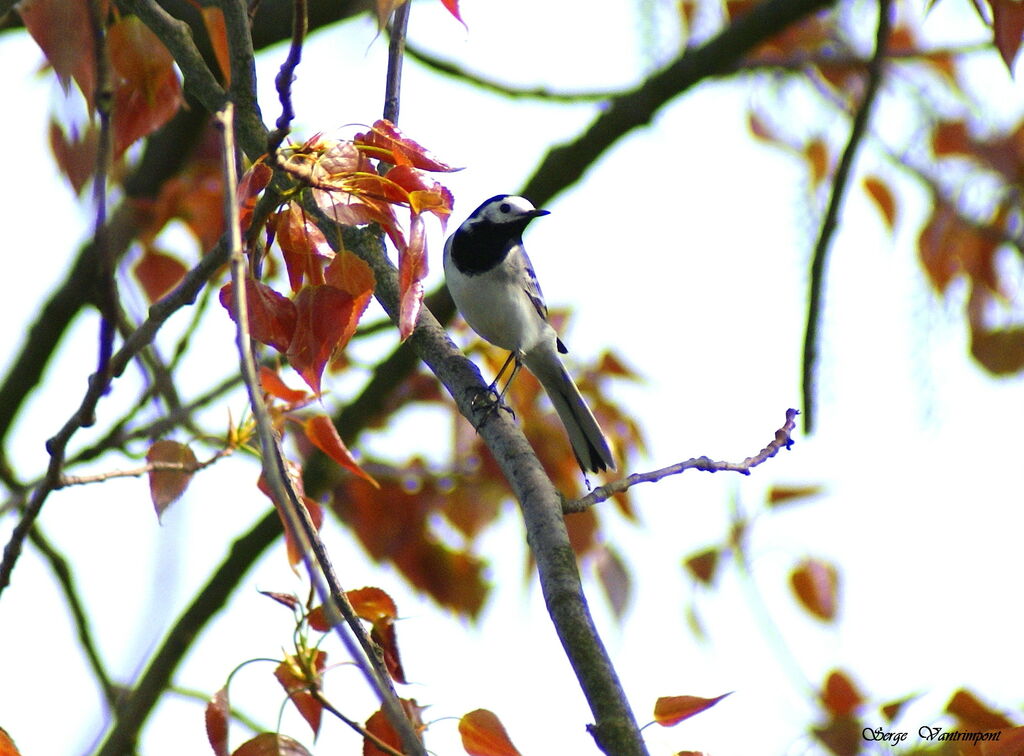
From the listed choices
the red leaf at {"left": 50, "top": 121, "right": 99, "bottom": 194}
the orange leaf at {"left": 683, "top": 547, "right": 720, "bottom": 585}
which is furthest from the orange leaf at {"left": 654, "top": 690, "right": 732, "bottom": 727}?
the orange leaf at {"left": 683, "top": 547, "right": 720, "bottom": 585}

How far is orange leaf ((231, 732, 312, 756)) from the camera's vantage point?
6.85 feet

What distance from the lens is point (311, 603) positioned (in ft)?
7.38

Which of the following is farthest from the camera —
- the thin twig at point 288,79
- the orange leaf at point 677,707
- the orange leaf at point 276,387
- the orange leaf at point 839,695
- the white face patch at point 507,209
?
the white face patch at point 507,209

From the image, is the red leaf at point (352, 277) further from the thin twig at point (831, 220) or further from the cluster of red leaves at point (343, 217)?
the thin twig at point (831, 220)

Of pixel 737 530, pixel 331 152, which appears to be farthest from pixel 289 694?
pixel 737 530

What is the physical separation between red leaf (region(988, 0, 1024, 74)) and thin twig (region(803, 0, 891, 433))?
84cm

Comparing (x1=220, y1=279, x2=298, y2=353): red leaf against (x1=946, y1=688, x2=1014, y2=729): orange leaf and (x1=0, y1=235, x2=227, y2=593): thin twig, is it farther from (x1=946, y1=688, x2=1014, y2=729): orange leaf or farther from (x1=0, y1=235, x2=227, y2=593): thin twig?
(x1=946, y1=688, x2=1014, y2=729): orange leaf

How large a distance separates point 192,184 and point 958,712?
3962mm

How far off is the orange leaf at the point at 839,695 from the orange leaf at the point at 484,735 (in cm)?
150

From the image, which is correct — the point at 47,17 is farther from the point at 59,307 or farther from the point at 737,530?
the point at 737,530

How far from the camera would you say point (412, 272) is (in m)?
2.19

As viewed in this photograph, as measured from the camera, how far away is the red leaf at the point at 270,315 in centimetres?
216

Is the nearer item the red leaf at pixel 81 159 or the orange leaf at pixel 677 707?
the orange leaf at pixel 677 707

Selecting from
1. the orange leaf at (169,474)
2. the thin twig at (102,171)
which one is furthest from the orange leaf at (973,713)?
the thin twig at (102,171)
